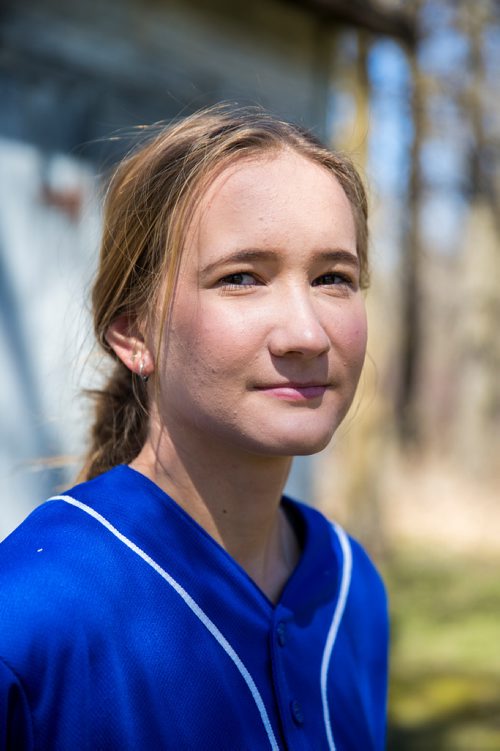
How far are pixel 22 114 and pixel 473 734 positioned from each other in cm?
353

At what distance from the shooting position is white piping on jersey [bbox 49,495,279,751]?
1.39 m

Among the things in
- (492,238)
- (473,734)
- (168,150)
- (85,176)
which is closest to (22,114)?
(85,176)

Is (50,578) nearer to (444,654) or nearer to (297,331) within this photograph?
(297,331)

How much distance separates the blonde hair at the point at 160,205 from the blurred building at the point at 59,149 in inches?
67.3

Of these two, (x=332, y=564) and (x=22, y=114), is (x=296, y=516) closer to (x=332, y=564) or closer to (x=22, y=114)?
(x=332, y=564)

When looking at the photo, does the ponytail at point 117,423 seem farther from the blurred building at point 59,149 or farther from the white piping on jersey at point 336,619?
the blurred building at point 59,149

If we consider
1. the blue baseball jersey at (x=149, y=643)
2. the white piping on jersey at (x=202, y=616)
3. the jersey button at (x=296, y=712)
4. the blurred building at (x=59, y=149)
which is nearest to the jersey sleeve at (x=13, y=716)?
the blue baseball jersey at (x=149, y=643)

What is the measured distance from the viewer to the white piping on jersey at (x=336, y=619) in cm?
155

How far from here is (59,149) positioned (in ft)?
12.4

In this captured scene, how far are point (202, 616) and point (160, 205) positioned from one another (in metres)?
0.65

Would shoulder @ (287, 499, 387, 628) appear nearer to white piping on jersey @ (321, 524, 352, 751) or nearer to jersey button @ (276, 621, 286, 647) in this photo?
white piping on jersey @ (321, 524, 352, 751)

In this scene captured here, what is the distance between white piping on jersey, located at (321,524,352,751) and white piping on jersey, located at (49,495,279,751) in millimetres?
172

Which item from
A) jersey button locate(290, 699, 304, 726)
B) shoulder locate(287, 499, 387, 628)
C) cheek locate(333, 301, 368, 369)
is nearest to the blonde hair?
cheek locate(333, 301, 368, 369)

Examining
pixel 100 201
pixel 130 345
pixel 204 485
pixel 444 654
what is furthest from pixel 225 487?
pixel 444 654
